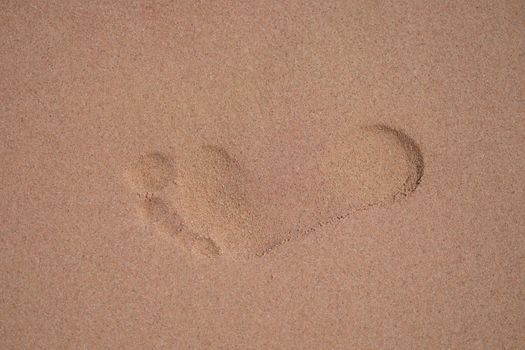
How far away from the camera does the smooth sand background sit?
3.27ft

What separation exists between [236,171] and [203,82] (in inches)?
10.3

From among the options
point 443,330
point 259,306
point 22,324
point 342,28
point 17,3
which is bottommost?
point 22,324

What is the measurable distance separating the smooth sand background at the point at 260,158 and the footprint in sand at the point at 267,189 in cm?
3

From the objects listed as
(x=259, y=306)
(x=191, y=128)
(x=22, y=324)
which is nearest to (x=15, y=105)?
(x=191, y=128)

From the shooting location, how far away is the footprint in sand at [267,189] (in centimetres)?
96

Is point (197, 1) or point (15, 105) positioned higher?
point (197, 1)

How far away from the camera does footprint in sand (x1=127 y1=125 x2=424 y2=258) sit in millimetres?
960

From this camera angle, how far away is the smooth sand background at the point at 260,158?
1.00m

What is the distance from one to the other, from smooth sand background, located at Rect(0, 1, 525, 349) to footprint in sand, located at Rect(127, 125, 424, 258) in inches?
1.3

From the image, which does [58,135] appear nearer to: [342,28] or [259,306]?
[259,306]

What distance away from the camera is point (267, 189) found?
1.00 m

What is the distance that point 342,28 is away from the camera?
1.02 meters

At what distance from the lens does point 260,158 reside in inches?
39.5

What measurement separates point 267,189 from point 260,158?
85mm
